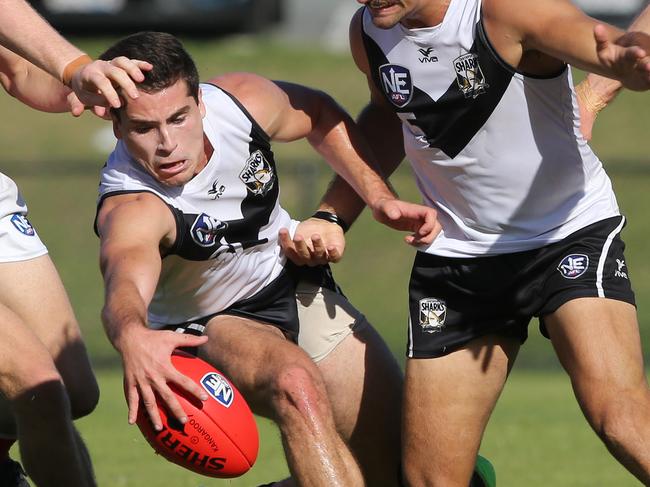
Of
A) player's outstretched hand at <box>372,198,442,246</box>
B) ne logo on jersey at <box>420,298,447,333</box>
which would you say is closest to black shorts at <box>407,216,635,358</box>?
ne logo on jersey at <box>420,298,447,333</box>

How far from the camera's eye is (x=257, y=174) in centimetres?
543

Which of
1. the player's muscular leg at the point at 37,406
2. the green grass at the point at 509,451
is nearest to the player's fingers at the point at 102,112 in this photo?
the player's muscular leg at the point at 37,406

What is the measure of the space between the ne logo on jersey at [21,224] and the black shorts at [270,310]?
0.74 metres

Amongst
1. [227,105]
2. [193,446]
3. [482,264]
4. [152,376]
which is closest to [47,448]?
[193,446]

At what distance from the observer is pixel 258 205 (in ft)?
18.0

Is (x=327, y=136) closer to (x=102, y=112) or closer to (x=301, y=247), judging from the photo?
(x=301, y=247)

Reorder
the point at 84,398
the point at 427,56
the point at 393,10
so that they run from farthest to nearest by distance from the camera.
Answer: the point at 84,398 → the point at 427,56 → the point at 393,10

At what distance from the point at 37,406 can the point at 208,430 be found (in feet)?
3.02

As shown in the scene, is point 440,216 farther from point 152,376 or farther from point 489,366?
point 152,376

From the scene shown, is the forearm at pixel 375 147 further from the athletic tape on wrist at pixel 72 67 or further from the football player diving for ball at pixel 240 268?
the athletic tape on wrist at pixel 72 67

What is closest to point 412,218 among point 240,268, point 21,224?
point 240,268

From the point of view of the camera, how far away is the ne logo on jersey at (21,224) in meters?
5.45

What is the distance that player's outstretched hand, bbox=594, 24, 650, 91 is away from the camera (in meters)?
3.91

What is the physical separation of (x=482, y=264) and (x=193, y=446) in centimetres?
150
